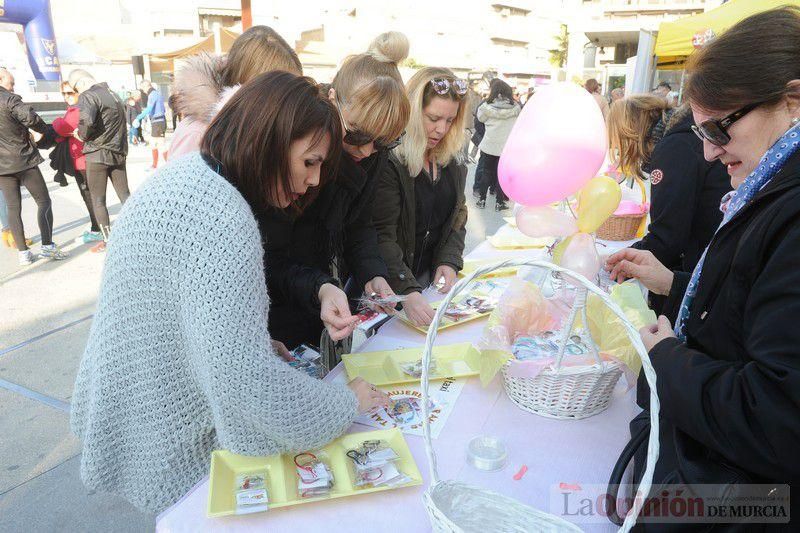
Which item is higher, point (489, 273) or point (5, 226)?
point (489, 273)

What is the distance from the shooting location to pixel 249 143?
1045 mm

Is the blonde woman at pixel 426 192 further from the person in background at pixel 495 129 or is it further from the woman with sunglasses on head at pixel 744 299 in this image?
the person in background at pixel 495 129

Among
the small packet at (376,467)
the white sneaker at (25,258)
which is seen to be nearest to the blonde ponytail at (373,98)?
the small packet at (376,467)

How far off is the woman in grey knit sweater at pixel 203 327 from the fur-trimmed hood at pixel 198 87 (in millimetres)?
973

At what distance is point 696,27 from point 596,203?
20.5 ft

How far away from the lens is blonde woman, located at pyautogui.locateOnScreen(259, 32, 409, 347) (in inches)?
61.5

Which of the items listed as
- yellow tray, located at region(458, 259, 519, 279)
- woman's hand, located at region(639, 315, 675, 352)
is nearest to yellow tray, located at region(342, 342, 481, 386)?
woman's hand, located at region(639, 315, 675, 352)

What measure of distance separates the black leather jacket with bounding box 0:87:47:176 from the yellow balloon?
4.78 metres

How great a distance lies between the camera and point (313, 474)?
100cm

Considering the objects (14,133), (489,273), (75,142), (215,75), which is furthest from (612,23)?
(215,75)

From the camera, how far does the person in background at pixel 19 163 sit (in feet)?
14.3

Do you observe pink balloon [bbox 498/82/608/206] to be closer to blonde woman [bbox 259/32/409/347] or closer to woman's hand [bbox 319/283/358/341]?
blonde woman [bbox 259/32/409/347]

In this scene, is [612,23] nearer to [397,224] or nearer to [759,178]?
[397,224]

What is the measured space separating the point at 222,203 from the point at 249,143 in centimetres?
17
